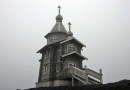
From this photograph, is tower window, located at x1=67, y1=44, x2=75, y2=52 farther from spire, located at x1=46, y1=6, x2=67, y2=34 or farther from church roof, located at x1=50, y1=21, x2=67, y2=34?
church roof, located at x1=50, y1=21, x2=67, y2=34

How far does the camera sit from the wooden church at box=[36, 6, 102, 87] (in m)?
28.7

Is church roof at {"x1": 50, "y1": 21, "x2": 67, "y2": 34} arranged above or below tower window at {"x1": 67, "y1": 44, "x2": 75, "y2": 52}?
above

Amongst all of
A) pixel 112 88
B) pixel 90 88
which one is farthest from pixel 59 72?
pixel 112 88

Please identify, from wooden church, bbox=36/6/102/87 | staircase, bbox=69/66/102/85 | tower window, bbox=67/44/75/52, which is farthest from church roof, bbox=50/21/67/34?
staircase, bbox=69/66/102/85

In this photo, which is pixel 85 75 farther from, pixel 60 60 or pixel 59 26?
pixel 59 26

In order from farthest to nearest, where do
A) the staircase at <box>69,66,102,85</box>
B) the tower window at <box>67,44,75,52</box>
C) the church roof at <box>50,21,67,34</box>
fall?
the church roof at <box>50,21,67,34</box> → the tower window at <box>67,44,75,52</box> → the staircase at <box>69,66,102,85</box>

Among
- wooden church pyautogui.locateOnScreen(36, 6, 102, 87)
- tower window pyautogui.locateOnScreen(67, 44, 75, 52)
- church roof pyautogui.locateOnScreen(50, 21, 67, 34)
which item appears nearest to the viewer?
wooden church pyautogui.locateOnScreen(36, 6, 102, 87)

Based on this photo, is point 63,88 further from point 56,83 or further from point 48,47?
point 48,47

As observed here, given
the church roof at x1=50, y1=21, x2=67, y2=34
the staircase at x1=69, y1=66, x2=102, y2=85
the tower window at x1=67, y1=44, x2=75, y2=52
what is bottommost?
the staircase at x1=69, y1=66, x2=102, y2=85

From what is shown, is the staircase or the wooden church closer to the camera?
the staircase

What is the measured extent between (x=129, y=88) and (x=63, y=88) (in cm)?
749

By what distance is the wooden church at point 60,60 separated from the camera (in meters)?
28.7

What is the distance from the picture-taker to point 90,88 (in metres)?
17.8

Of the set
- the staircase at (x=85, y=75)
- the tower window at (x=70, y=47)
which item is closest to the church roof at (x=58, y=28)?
the tower window at (x=70, y=47)
